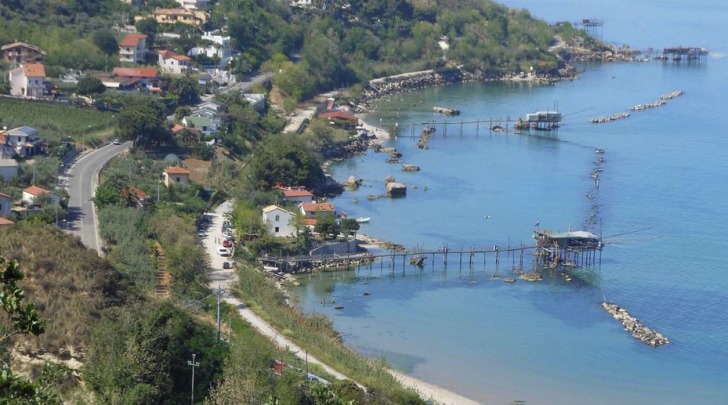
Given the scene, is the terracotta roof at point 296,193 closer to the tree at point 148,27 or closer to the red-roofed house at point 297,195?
the red-roofed house at point 297,195

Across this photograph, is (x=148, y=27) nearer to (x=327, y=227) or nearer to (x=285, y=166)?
(x=285, y=166)

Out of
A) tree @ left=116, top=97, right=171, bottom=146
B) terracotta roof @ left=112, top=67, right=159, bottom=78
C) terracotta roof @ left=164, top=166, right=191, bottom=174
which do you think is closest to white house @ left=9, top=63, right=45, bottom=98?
terracotta roof @ left=112, top=67, right=159, bottom=78

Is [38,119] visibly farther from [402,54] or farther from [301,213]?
[402,54]

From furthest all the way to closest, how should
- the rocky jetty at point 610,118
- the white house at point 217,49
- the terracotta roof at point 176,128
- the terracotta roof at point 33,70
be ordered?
the rocky jetty at point 610,118 < the white house at point 217,49 < the terracotta roof at point 33,70 < the terracotta roof at point 176,128

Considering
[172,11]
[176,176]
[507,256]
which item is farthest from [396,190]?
[172,11]

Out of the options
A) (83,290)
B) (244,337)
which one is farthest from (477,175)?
(83,290)

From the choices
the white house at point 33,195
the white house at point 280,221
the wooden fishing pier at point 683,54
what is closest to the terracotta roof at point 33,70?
the white house at point 33,195
